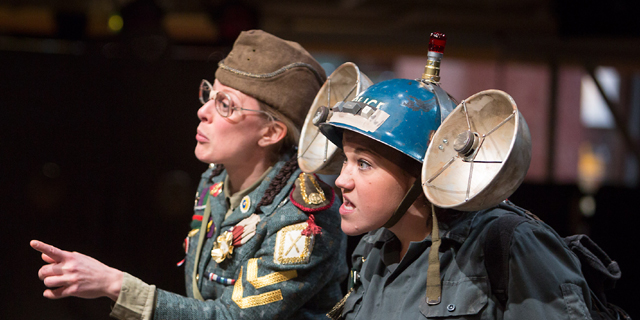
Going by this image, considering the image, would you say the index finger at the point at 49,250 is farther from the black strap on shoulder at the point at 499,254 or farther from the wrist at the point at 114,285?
the black strap on shoulder at the point at 499,254

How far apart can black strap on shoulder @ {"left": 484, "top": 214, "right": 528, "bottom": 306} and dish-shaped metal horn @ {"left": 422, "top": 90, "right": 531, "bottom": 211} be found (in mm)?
143

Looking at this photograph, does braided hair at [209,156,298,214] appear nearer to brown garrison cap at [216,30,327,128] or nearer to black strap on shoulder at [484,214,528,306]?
brown garrison cap at [216,30,327,128]

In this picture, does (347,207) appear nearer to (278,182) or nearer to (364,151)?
(364,151)

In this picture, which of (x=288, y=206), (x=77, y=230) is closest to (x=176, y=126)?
(x=77, y=230)

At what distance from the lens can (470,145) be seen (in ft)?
4.33

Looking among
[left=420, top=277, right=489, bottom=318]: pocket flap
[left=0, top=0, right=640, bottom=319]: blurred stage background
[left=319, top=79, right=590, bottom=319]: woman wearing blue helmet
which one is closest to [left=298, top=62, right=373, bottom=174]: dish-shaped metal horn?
[left=319, top=79, right=590, bottom=319]: woman wearing blue helmet

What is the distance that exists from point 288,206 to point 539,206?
9.63 feet

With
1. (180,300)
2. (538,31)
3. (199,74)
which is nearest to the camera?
(180,300)

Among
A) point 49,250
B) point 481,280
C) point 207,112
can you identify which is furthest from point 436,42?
point 49,250

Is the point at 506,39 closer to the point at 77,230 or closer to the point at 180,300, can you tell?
the point at 77,230

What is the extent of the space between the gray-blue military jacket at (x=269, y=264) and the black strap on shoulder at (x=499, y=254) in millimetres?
685

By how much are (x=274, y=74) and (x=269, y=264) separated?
2.21 ft

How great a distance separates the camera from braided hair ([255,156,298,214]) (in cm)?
204

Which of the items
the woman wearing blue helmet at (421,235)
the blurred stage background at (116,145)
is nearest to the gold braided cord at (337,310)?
the woman wearing blue helmet at (421,235)
